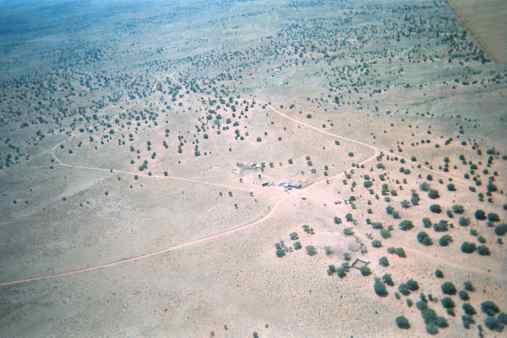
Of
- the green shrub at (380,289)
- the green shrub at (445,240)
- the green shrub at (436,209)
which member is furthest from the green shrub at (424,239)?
the green shrub at (380,289)

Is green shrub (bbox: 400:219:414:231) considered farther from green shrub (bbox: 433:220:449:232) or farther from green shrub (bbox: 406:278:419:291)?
green shrub (bbox: 406:278:419:291)

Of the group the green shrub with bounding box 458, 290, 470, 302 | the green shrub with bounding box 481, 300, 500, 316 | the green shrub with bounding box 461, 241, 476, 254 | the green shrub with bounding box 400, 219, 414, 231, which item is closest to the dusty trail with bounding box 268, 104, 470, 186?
the green shrub with bounding box 400, 219, 414, 231

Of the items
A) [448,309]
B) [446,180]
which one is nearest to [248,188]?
[446,180]

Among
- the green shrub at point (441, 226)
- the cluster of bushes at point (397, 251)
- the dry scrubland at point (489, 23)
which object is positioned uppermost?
the dry scrubland at point (489, 23)

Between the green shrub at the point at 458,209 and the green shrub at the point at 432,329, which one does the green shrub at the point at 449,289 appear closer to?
the green shrub at the point at 432,329

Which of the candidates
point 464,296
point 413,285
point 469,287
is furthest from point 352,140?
point 464,296

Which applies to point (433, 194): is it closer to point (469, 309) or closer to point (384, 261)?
point (384, 261)
